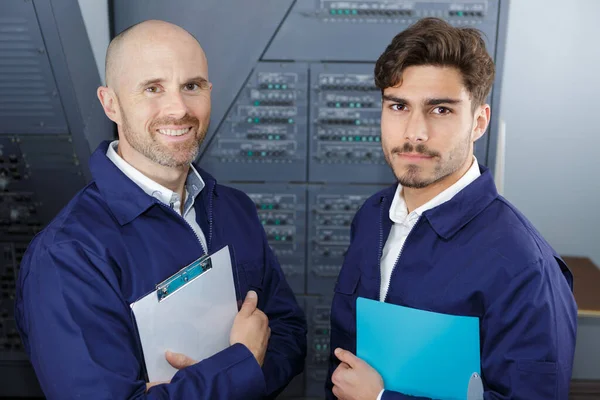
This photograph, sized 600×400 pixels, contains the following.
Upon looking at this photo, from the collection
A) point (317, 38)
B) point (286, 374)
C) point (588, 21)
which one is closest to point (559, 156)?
point (588, 21)

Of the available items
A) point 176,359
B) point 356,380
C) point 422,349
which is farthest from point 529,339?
point 176,359

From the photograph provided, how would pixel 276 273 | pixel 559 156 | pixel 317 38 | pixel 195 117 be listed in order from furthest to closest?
pixel 559 156 → pixel 317 38 → pixel 276 273 → pixel 195 117

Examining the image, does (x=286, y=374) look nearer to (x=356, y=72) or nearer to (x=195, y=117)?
(x=195, y=117)

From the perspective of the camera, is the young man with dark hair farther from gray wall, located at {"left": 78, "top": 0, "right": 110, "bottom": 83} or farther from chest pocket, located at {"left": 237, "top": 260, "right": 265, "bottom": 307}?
gray wall, located at {"left": 78, "top": 0, "right": 110, "bottom": 83}

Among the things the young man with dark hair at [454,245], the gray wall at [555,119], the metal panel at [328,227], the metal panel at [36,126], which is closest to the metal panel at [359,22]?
the gray wall at [555,119]

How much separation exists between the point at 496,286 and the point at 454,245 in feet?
0.44

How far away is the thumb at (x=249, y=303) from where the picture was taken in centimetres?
134

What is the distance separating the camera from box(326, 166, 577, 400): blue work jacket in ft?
3.61

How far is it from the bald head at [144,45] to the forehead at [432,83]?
51 centimetres

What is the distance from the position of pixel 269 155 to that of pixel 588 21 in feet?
4.67

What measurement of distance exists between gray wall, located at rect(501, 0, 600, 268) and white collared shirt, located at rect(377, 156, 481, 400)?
1171 mm

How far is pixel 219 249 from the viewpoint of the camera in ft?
4.58

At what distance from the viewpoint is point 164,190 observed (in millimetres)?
1360

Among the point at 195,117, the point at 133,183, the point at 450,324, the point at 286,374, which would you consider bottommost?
the point at 286,374
